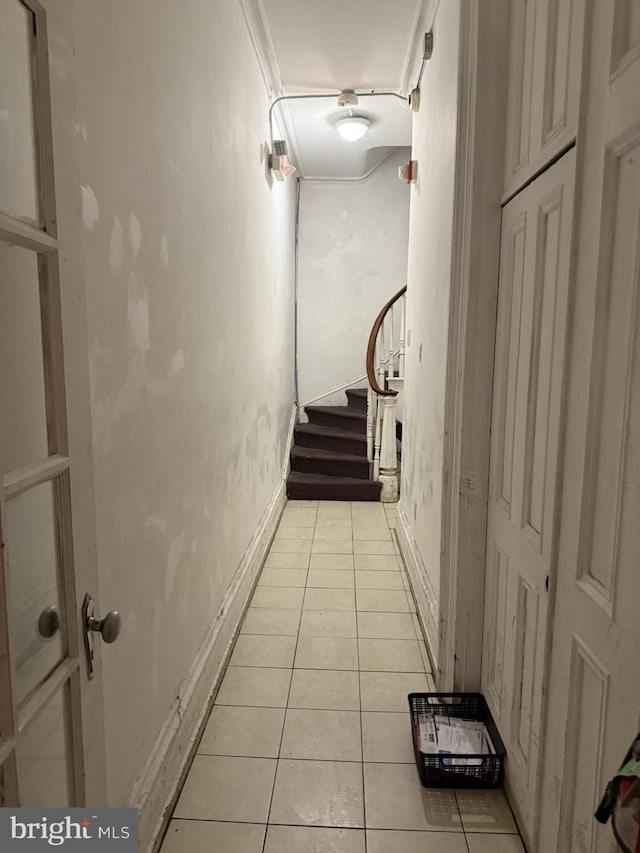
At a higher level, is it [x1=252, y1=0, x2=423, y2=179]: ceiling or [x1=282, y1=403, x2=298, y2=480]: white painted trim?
[x1=252, y1=0, x2=423, y2=179]: ceiling

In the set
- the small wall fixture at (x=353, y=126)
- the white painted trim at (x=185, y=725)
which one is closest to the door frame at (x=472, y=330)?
the white painted trim at (x=185, y=725)

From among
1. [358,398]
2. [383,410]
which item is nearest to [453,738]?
[383,410]

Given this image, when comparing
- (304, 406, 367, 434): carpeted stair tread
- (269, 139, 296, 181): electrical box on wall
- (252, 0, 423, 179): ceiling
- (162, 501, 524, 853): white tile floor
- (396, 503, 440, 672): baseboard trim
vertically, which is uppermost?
(252, 0, 423, 179): ceiling

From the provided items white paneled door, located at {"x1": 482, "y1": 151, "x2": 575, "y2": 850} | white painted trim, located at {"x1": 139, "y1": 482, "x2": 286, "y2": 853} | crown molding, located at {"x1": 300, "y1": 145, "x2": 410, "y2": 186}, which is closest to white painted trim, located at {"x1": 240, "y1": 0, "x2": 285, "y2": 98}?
white paneled door, located at {"x1": 482, "y1": 151, "x2": 575, "y2": 850}

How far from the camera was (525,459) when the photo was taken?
170cm

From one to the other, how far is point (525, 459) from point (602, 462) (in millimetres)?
548

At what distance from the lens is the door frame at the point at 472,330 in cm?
191

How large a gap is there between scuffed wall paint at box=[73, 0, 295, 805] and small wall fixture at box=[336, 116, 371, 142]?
179cm

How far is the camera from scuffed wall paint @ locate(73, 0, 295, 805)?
1.33 m

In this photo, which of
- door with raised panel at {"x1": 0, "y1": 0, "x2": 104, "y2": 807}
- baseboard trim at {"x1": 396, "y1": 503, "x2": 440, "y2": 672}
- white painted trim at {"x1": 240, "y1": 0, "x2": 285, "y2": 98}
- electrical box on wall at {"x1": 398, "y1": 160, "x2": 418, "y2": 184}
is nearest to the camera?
door with raised panel at {"x1": 0, "y1": 0, "x2": 104, "y2": 807}

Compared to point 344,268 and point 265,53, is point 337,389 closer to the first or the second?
point 344,268

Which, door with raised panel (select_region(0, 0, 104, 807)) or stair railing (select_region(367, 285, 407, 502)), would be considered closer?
door with raised panel (select_region(0, 0, 104, 807))

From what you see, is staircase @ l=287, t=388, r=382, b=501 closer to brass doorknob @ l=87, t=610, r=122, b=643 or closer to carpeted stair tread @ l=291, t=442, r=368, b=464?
carpeted stair tread @ l=291, t=442, r=368, b=464

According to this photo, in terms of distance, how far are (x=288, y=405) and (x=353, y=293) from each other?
170 centimetres
